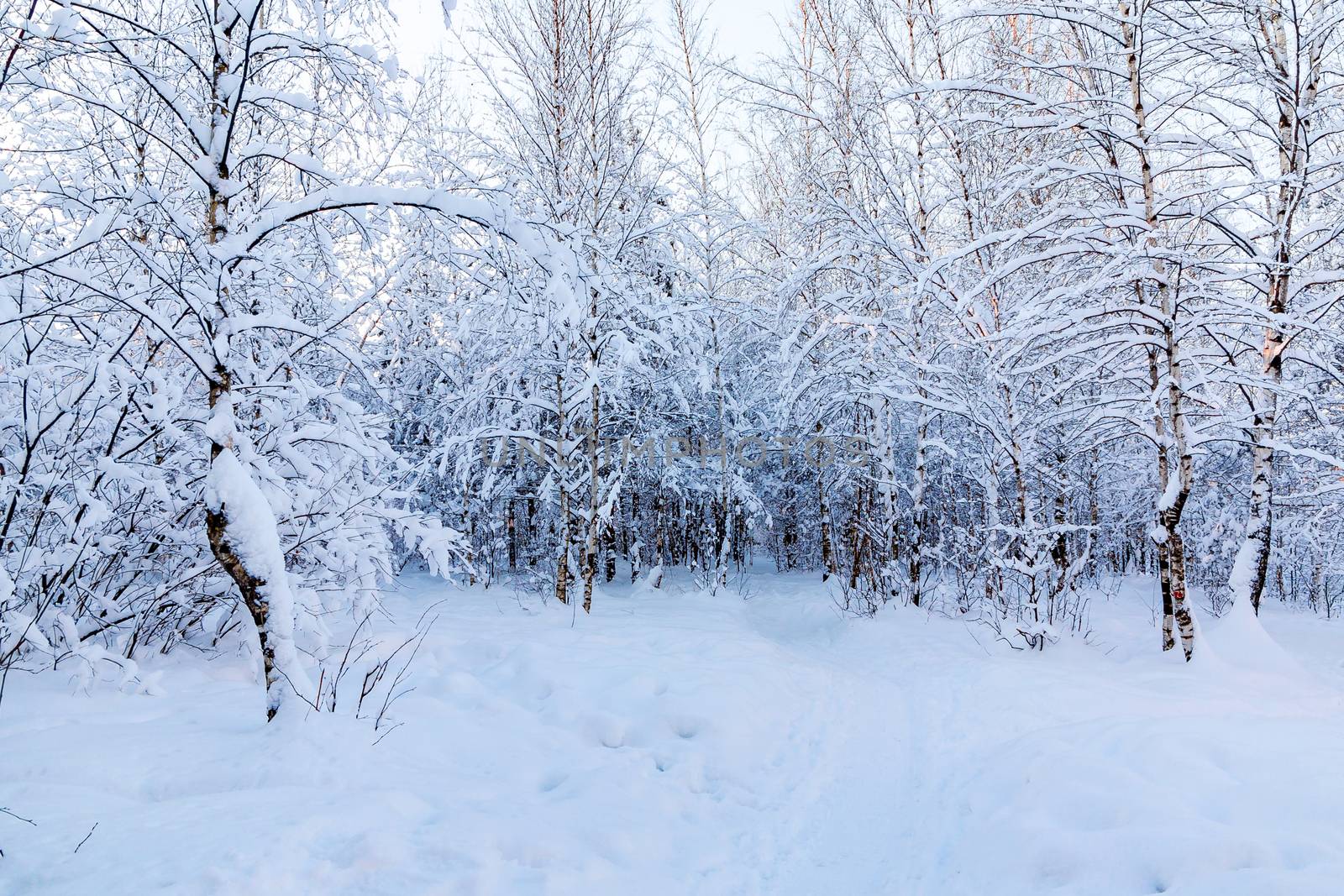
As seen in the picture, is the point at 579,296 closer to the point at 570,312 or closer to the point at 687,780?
the point at 570,312

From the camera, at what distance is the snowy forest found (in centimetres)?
342

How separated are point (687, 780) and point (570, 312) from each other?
291 centimetres

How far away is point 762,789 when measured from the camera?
408 centimetres

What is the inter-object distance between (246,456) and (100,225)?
125 centimetres

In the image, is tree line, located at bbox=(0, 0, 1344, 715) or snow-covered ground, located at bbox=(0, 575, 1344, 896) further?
tree line, located at bbox=(0, 0, 1344, 715)

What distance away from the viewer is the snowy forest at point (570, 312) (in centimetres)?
342

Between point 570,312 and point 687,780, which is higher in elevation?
point 570,312

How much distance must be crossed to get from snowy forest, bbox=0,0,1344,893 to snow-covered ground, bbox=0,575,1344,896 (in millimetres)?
196

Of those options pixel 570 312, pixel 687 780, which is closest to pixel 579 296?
pixel 570 312

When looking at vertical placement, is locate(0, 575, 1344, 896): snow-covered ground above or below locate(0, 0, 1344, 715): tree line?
below

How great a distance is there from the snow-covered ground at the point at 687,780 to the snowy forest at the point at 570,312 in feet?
0.64

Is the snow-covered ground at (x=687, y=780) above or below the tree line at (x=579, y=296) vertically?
below

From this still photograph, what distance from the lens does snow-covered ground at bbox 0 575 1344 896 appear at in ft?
7.98

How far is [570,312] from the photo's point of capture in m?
3.06
